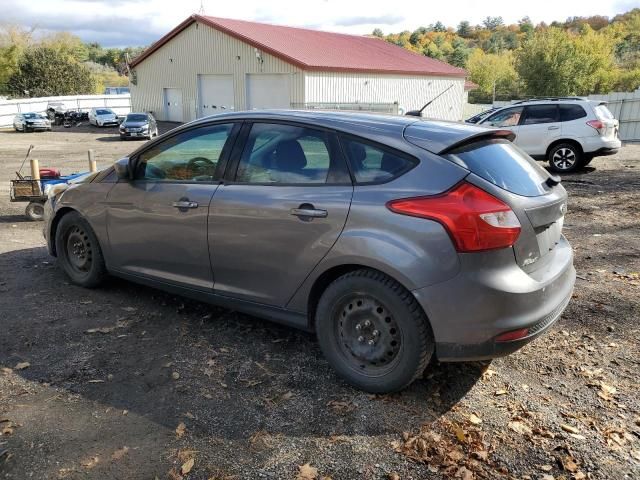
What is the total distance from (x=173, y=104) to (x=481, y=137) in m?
36.6

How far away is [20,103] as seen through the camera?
137 feet

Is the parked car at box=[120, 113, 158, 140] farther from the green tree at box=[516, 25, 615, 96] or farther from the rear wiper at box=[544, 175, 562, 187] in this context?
the green tree at box=[516, 25, 615, 96]

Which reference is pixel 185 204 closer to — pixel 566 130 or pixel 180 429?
pixel 180 429

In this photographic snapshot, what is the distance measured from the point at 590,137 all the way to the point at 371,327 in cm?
1154

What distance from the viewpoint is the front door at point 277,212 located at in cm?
351

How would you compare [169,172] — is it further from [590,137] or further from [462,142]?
[590,137]

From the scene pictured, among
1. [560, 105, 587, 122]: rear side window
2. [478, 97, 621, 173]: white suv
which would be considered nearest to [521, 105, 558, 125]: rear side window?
[478, 97, 621, 173]: white suv

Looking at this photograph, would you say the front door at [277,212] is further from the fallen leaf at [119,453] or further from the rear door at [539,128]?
the rear door at [539,128]

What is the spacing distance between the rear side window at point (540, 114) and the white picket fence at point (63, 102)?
3772cm

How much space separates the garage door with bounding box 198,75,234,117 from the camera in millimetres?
33469

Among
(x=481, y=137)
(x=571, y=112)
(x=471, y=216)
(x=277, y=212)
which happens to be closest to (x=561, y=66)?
(x=571, y=112)

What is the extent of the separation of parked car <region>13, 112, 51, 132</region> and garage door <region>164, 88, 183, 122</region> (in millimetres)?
7494

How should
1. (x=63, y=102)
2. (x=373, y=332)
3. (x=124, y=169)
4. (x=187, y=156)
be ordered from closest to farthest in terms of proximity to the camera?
1. (x=373, y=332)
2. (x=187, y=156)
3. (x=124, y=169)
4. (x=63, y=102)

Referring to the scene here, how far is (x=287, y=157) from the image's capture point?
3832 mm
